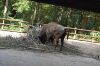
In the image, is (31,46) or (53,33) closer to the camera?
(31,46)

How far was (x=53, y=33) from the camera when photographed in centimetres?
1419

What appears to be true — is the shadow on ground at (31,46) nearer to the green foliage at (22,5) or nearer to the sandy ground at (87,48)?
the sandy ground at (87,48)

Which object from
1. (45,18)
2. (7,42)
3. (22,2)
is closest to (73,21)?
(45,18)

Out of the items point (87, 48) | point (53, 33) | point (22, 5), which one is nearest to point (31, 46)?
point (53, 33)

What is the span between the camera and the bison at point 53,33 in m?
13.9

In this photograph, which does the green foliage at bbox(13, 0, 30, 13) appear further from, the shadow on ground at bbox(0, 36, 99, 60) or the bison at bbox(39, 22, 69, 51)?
the shadow on ground at bbox(0, 36, 99, 60)

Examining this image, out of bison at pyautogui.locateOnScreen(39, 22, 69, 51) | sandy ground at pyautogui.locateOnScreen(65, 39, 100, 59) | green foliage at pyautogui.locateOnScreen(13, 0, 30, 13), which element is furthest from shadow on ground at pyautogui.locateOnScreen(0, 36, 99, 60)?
green foliage at pyautogui.locateOnScreen(13, 0, 30, 13)

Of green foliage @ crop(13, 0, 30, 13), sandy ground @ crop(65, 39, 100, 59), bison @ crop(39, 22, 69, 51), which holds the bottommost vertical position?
sandy ground @ crop(65, 39, 100, 59)

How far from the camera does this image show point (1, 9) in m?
28.5

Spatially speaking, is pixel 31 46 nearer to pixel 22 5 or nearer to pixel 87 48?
pixel 87 48

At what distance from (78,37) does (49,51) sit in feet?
26.8

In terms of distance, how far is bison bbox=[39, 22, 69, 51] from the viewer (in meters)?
13.9

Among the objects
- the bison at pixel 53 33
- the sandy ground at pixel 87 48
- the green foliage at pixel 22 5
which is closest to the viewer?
the bison at pixel 53 33

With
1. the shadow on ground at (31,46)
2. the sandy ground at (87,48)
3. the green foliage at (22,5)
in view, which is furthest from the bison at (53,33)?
the green foliage at (22,5)
